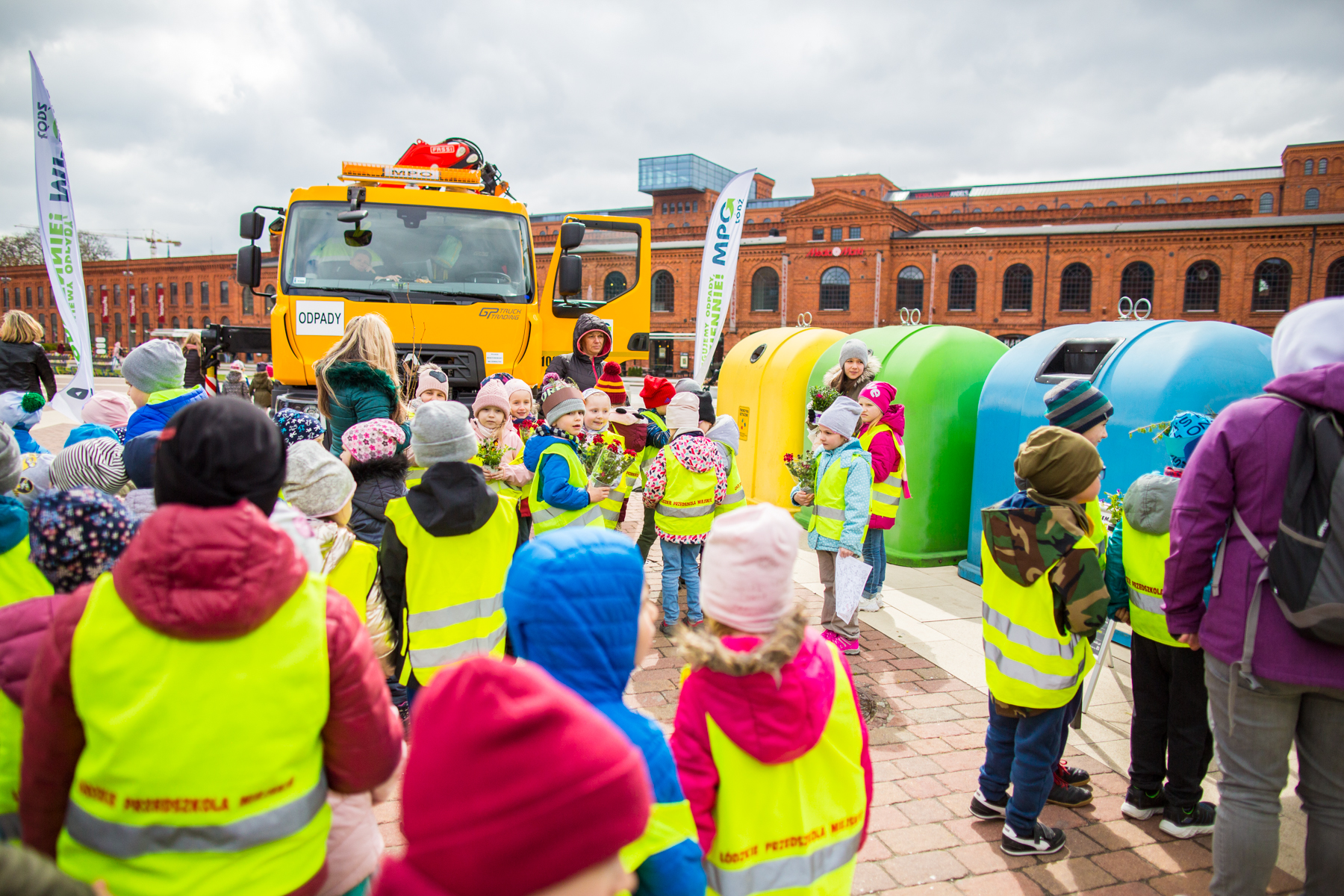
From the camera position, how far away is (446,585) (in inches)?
122

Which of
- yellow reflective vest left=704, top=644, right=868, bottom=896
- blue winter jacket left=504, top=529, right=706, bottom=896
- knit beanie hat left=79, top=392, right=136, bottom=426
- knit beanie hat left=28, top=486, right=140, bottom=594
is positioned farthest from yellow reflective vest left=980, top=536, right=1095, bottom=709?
knit beanie hat left=79, top=392, right=136, bottom=426

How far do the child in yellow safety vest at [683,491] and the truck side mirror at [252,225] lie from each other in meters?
4.96

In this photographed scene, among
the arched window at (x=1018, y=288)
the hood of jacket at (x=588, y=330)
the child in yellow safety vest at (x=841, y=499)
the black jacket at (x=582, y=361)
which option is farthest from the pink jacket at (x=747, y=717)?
the arched window at (x=1018, y=288)

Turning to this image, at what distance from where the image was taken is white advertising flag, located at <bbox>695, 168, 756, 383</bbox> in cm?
1187

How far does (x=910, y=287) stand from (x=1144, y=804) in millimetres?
46900

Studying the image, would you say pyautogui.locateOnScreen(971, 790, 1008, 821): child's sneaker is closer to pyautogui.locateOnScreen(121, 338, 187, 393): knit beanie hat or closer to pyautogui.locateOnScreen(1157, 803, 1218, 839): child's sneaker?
pyautogui.locateOnScreen(1157, 803, 1218, 839): child's sneaker

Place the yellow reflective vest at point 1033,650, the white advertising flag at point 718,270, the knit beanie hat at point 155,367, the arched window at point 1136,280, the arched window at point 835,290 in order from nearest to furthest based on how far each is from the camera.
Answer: the yellow reflective vest at point 1033,650
the knit beanie hat at point 155,367
the white advertising flag at point 718,270
the arched window at point 1136,280
the arched window at point 835,290

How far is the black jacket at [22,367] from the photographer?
6215 millimetres

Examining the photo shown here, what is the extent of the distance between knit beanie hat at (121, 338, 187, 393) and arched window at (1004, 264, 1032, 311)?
4669 centimetres

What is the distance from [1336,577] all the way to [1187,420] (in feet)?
4.39

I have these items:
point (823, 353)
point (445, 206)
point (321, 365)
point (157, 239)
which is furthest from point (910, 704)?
point (157, 239)

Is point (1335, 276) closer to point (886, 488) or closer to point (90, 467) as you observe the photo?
point (886, 488)

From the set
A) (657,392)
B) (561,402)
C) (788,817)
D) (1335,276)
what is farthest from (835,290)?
(788,817)

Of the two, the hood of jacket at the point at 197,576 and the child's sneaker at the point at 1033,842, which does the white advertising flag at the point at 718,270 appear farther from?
the hood of jacket at the point at 197,576
